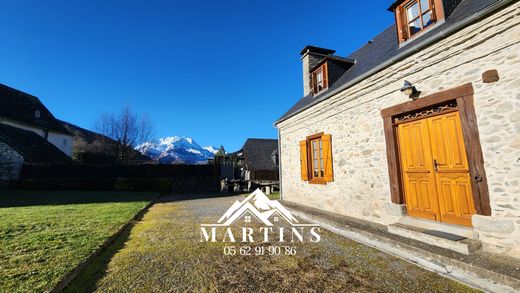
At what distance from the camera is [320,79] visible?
8.16 metres

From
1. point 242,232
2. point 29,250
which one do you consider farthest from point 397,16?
point 29,250

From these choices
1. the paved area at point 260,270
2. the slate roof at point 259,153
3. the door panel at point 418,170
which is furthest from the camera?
the slate roof at point 259,153

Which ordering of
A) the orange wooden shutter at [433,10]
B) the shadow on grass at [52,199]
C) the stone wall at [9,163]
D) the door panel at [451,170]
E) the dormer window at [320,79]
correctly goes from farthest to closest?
the stone wall at [9,163] → the shadow on grass at [52,199] → the dormer window at [320,79] → the orange wooden shutter at [433,10] → the door panel at [451,170]

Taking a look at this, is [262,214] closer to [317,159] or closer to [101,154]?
[317,159]

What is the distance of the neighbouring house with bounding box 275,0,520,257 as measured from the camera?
126 inches

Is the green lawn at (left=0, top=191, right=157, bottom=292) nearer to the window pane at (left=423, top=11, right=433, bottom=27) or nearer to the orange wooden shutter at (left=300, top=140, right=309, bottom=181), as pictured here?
the orange wooden shutter at (left=300, top=140, right=309, bottom=181)

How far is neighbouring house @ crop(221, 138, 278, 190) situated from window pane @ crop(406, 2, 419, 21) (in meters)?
15.8

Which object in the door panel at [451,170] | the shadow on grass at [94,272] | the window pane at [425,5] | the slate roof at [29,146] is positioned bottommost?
the shadow on grass at [94,272]

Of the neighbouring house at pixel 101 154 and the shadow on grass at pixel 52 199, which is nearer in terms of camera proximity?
the shadow on grass at pixel 52 199

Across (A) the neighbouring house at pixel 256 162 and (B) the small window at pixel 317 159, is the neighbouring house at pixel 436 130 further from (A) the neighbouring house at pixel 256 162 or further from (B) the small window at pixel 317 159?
(A) the neighbouring house at pixel 256 162

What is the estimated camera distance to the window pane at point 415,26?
5.12 meters

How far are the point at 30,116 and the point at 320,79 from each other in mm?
27084

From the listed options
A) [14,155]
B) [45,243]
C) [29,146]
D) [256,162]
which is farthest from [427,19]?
[29,146]

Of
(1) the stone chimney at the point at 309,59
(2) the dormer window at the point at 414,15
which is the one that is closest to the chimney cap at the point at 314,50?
(1) the stone chimney at the point at 309,59
